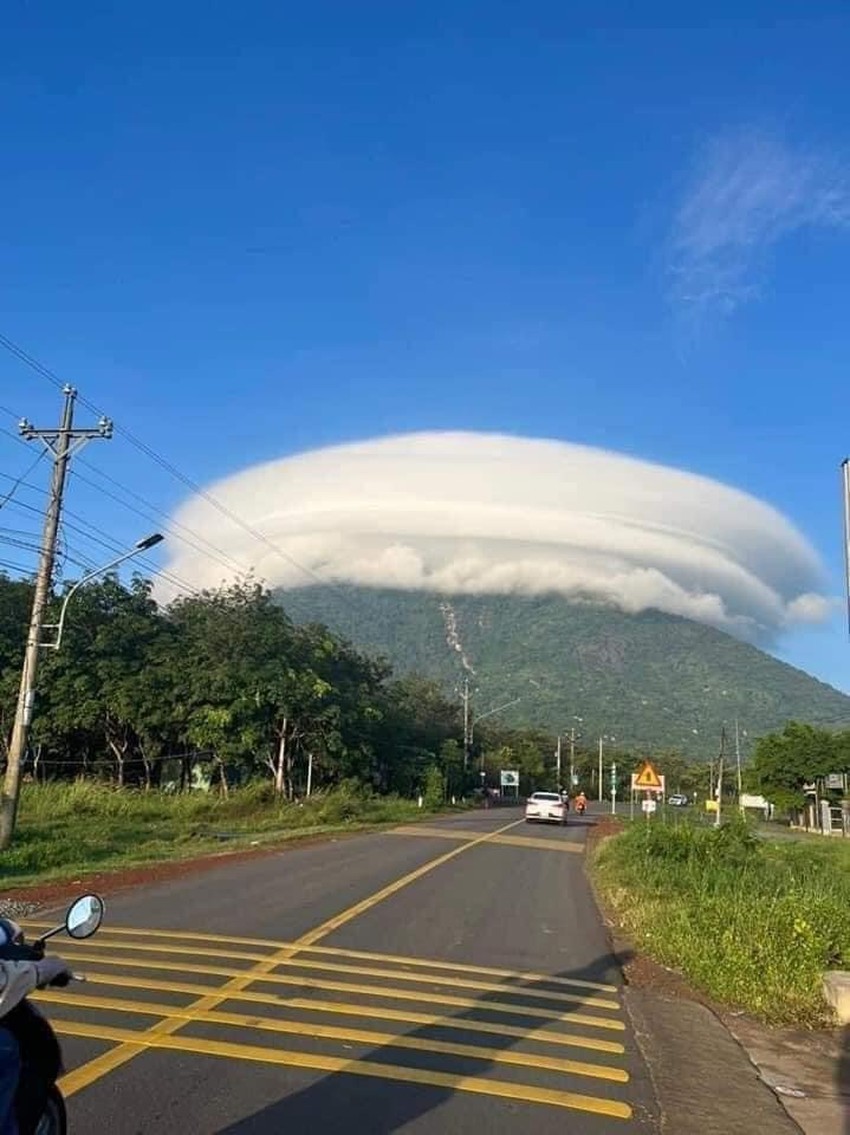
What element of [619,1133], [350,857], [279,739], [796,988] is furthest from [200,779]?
[619,1133]

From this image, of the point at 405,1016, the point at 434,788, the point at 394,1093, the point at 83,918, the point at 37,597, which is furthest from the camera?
the point at 434,788

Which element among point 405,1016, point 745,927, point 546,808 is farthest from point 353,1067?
point 546,808

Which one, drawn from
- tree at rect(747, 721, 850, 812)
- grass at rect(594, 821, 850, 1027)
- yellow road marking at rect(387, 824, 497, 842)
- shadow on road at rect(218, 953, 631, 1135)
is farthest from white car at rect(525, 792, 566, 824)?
shadow on road at rect(218, 953, 631, 1135)

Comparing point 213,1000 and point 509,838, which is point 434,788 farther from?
point 213,1000

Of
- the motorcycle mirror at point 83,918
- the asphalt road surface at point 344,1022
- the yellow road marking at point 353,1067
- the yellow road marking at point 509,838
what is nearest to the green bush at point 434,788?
the yellow road marking at point 509,838

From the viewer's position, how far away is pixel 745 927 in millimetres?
10781

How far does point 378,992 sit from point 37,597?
17.3m

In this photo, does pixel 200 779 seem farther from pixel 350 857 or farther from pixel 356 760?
pixel 350 857

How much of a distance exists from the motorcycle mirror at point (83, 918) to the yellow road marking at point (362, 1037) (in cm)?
294

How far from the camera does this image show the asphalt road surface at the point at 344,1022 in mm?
5496

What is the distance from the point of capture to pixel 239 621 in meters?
47.9

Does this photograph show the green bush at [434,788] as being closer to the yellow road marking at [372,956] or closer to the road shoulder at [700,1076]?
the yellow road marking at [372,956]

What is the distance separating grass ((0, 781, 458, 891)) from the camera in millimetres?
20203

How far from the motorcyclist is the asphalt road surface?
A: 1422 mm
